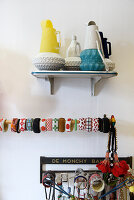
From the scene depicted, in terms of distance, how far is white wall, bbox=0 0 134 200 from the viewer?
0.92 meters

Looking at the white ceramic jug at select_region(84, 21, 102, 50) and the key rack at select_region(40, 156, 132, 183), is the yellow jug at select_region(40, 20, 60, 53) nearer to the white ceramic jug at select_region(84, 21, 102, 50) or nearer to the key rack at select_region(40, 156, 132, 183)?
the white ceramic jug at select_region(84, 21, 102, 50)

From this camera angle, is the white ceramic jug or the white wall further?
the white wall

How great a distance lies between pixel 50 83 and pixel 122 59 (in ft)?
1.55

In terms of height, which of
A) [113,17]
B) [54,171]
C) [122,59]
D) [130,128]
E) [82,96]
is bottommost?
[54,171]

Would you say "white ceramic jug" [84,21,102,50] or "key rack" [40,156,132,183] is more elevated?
"white ceramic jug" [84,21,102,50]

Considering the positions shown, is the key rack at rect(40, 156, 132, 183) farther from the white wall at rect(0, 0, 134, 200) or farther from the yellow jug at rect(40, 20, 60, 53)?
the yellow jug at rect(40, 20, 60, 53)

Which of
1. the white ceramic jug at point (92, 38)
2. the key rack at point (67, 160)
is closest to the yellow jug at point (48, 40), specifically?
the white ceramic jug at point (92, 38)

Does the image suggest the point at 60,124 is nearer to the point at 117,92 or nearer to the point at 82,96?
the point at 82,96

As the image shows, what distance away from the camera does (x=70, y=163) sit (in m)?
0.95

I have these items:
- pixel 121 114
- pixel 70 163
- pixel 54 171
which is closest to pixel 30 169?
pixel 54 171

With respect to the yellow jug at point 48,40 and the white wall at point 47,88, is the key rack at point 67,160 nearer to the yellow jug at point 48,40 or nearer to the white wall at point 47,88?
the white wall at point 47,88

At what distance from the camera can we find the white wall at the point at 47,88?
3.03ft

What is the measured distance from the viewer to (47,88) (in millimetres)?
945

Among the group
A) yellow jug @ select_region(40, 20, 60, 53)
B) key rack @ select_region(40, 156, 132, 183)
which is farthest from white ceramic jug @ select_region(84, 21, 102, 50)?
key rack @ select_region(40, 156, 132, 183)
